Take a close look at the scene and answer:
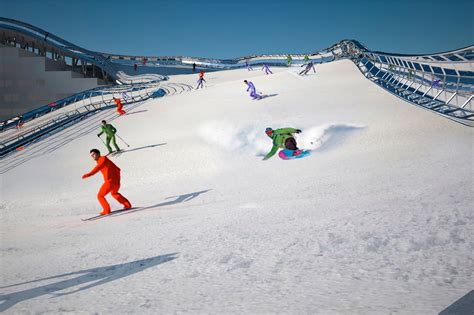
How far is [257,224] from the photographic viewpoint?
4.36m

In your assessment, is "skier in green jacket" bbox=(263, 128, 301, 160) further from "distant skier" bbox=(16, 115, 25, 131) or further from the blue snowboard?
"distant skier" bbox=(16, 115, 25, 131)

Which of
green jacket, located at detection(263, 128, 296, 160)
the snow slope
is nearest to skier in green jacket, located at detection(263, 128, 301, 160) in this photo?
green jacket, located at detection(263, 128, 296, 160)

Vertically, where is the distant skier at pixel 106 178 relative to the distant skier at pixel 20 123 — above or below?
below

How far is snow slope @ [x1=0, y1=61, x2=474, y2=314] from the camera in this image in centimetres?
262

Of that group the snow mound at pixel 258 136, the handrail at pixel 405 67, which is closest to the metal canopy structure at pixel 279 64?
A: the handrail at pixel 405 67

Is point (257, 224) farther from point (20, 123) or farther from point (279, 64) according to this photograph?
A: point (279, 64)

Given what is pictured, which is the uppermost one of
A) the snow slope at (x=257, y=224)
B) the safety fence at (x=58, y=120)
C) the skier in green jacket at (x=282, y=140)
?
the safety fence at (x=58, y=120)

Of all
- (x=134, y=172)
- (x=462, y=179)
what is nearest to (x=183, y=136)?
(x=134, y=172)

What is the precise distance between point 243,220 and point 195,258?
1.35m

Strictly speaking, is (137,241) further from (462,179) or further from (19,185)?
(19,185)

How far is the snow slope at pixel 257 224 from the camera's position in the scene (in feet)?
8.61

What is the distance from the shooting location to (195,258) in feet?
11.2

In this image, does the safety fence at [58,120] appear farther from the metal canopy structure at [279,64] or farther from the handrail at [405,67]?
the handrail at [405,67]

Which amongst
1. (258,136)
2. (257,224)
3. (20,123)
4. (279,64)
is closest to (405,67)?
(258,136)
